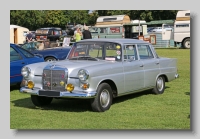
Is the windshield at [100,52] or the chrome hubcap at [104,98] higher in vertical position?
the windshield at [100,52]

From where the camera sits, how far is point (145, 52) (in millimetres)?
8602

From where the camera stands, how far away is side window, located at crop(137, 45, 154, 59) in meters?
8.31

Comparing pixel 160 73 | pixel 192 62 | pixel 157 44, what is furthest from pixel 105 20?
pixel 192 62

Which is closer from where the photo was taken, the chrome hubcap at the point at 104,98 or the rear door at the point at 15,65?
the chrome hubcap at the point at 104,98

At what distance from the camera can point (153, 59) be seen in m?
8.69

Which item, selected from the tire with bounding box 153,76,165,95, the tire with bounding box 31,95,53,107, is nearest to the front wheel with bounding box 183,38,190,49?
the tire with bounding box 153,76,165,95

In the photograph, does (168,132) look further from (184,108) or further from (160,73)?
(160,73)

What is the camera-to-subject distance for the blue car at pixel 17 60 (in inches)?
362

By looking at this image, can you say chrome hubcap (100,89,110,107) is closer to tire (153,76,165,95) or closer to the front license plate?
the front license plate

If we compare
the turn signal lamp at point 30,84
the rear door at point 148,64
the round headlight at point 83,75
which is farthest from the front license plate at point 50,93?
the rear door at point 148,64

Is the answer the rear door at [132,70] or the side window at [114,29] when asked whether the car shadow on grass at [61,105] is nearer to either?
the rear door at [132,70]

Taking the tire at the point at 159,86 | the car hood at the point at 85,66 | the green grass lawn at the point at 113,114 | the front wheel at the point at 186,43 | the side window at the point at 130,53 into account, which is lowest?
the green grass lawn at the point at 113,114

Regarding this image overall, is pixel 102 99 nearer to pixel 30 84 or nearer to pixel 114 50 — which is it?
pixel 114 50

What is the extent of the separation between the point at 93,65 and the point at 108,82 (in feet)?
1.72
